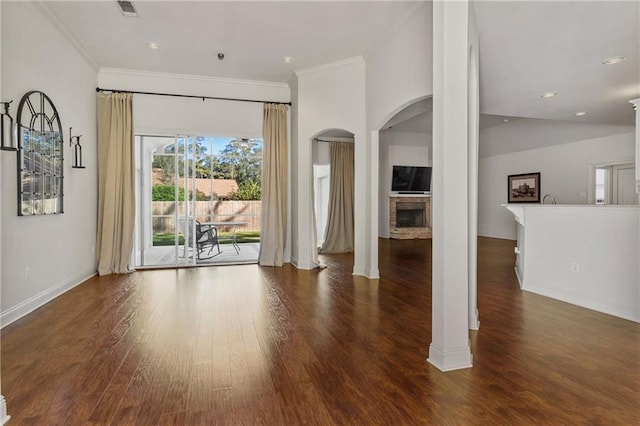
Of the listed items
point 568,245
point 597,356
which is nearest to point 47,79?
point 597,356

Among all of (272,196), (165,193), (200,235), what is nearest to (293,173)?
(272,196)

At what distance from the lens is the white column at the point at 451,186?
7.89 feet

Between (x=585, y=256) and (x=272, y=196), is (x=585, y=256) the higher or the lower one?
the lower one

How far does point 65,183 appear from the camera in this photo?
4.53m

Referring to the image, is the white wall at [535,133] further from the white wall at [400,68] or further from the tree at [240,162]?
A: the tree at [240,162]

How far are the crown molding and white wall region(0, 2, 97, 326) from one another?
3 centimetres

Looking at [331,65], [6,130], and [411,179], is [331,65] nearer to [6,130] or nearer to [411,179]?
[6,130]

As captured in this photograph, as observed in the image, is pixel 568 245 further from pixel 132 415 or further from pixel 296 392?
pixel 132 415

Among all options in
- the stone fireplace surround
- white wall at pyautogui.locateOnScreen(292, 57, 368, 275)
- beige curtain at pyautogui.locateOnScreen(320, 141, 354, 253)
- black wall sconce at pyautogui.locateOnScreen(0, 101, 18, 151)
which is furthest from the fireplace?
black wall sconce at pyautogui.locateOnScreen(0, 101, 18, 151)

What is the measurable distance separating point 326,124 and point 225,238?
2.81 m

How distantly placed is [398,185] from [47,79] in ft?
27.9

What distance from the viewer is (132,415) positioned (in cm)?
187

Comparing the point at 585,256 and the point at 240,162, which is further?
the point at 240,162

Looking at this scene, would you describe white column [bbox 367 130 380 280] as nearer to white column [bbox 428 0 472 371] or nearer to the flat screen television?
white column [bbox 428 0 472 371]
